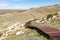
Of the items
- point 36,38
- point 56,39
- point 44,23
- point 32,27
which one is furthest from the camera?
point 44,23

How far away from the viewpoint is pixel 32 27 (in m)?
28.1

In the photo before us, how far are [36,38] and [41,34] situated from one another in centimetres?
124

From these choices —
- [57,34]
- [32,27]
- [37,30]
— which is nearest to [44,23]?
[32,27]

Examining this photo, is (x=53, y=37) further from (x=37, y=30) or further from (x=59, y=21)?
(x=59, y=21)

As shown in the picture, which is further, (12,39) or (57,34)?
(12,39)

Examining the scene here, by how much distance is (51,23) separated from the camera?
29.8 metres

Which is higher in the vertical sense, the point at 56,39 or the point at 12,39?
the point at 56,39

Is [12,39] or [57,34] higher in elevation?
[57,34]

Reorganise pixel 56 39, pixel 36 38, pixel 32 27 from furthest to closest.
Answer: pixel 32 27 < pixel 36 38 < pixel 56 39

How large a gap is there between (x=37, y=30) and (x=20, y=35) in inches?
90.0

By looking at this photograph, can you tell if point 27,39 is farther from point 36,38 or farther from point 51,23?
point 51,23

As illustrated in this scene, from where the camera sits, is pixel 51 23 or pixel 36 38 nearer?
pixel 36 38

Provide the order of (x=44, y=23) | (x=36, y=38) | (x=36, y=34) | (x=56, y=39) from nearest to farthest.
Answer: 1. (x=56, y=39)
2. (x=36, y=38)
3. (x=36, y=34)
4. (x=44, y=23)

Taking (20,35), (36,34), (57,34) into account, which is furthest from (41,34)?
(57,34)
